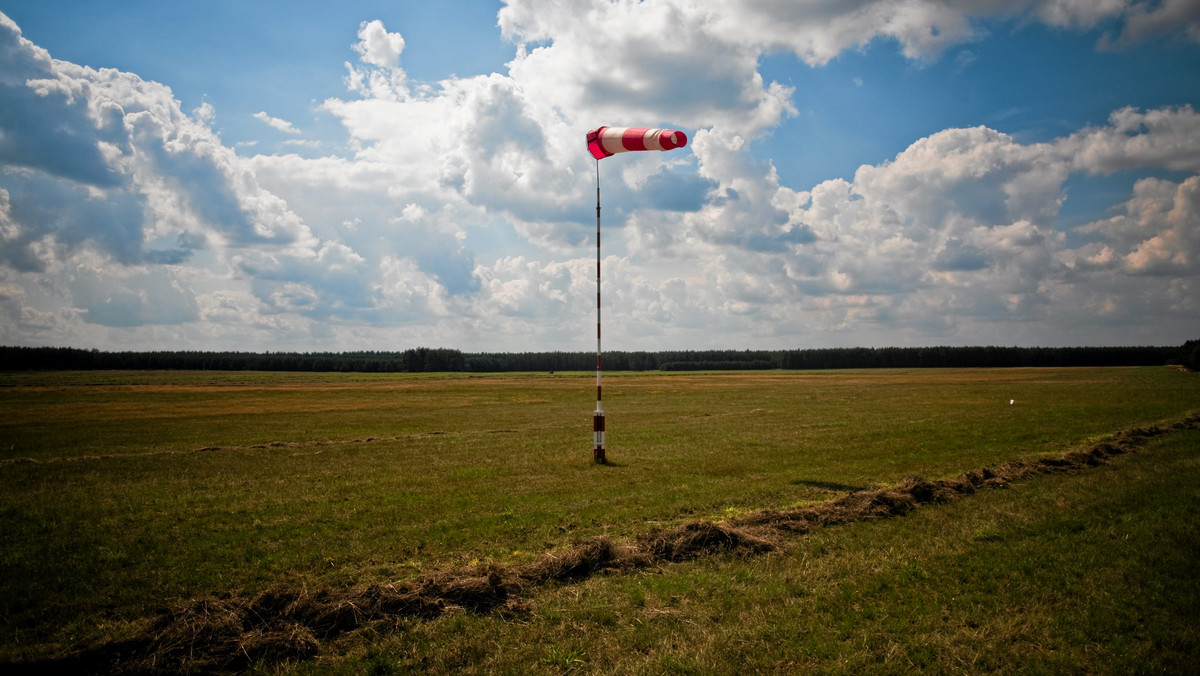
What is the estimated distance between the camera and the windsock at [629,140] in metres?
16.3

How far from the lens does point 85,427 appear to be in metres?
29.7

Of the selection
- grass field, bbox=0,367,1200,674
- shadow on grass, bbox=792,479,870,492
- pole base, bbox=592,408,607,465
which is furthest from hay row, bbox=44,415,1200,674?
pole base, bbox=592,408,607,465

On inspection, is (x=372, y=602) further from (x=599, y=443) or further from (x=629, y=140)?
(x=629, y=140)

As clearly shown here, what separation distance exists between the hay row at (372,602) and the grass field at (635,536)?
0.90ft

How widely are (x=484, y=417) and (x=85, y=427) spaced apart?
19.3m

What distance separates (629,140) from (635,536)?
11.7 meters

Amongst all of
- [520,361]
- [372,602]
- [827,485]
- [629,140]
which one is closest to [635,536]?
[372,602]

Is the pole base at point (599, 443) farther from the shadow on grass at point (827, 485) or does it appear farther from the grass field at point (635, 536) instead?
the shadow on grass at point (827, 485)

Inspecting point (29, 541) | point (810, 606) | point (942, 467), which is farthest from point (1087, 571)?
point (29, 541)

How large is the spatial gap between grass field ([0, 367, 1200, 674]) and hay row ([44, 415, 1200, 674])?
0.27 metres

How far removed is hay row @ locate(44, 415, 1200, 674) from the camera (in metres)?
5.67

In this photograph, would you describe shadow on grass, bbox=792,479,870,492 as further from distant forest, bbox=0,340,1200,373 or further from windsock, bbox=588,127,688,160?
distant forest, bbox=0,340,1200,373

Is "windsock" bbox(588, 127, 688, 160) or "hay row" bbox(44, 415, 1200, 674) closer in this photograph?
"hay row" bbox(44, 415, 1200, 674)

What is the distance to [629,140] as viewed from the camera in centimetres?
1723
